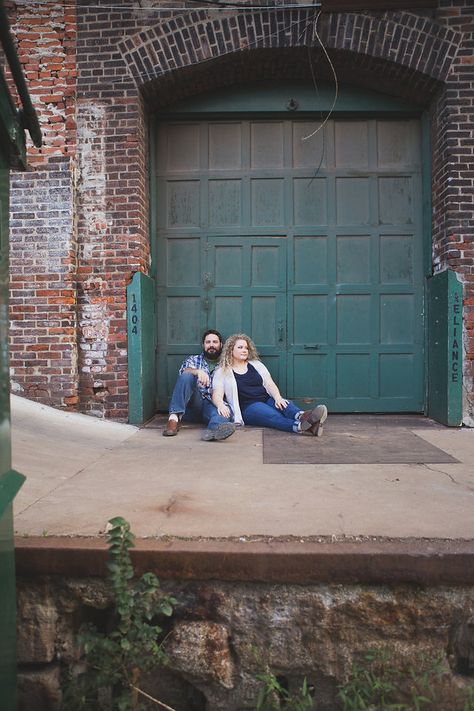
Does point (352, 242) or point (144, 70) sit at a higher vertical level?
point (144, 70)

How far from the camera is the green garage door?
245 inches

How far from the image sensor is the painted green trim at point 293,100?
6145mm

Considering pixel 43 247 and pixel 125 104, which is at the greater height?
pixel 125 104

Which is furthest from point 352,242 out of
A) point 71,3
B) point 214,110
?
point 71,3

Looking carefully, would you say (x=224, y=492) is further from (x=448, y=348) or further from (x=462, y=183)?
(x=462, y=183)

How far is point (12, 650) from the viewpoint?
1963 millimetres

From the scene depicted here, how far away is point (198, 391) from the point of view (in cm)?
561

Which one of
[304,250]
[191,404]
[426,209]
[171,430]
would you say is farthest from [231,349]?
[426,209]

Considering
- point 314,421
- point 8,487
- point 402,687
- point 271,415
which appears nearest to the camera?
point 8,487

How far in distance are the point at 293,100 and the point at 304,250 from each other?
1.68 meters

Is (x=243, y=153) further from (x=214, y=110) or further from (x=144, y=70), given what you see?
(x=144, y=70)

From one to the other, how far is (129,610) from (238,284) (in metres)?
4.69

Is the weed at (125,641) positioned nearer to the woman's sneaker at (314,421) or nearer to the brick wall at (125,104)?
the woman's sneaker at (314,421)

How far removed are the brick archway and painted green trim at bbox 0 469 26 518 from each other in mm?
5055
